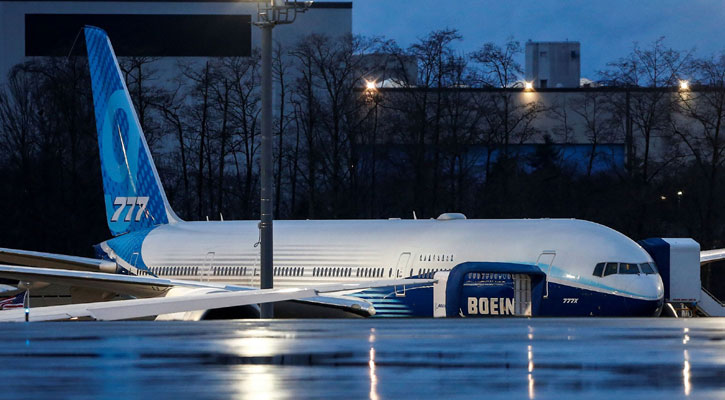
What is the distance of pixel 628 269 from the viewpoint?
75.5 feet

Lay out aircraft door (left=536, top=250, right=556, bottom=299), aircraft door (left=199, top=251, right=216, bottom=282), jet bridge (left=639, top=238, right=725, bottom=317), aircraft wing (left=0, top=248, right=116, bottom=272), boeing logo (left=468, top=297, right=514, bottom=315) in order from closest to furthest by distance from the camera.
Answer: aircraft door (left=536, top=250, right=556, bottom=299), boeing logo (left=468, top=297, right=514, bottom=315), jet bridge (left=639, top=238, right=725, bottom=317), aircraft wing (left=0, top=248, right=116, bottom=272), aircraft door (left=199, top=251, right=216, bottom=282)

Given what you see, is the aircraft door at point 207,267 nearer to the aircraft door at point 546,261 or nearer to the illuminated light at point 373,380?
the aircraft door at point 546,261

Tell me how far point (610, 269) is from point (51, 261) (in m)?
13.5

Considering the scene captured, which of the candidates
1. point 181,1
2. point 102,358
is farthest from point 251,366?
point 181,1

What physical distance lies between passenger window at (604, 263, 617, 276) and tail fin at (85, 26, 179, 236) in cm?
1405

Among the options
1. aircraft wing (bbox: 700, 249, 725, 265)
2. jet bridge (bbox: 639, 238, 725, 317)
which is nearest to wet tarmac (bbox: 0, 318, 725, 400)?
jet bridge (bbox: 639, 238, 725, 317)

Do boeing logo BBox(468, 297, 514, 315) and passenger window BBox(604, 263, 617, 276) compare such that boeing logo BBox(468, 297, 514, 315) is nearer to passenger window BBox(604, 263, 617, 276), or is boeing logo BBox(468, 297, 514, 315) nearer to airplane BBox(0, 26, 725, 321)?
airplane BBox(0, 26, 725, 321)

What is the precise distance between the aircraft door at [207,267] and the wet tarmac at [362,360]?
23.7m

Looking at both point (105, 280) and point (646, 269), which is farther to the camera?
point (646, 269)

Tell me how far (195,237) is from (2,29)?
42024 millimetres

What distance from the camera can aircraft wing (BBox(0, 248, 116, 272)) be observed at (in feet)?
90.4

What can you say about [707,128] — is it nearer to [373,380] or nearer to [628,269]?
[628,269]

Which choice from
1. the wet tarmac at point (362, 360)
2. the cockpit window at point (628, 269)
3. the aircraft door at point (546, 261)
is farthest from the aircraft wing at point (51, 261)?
the wet tarmac at point (362, 360)

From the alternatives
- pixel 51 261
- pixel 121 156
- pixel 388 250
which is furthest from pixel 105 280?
pixel 121 156
